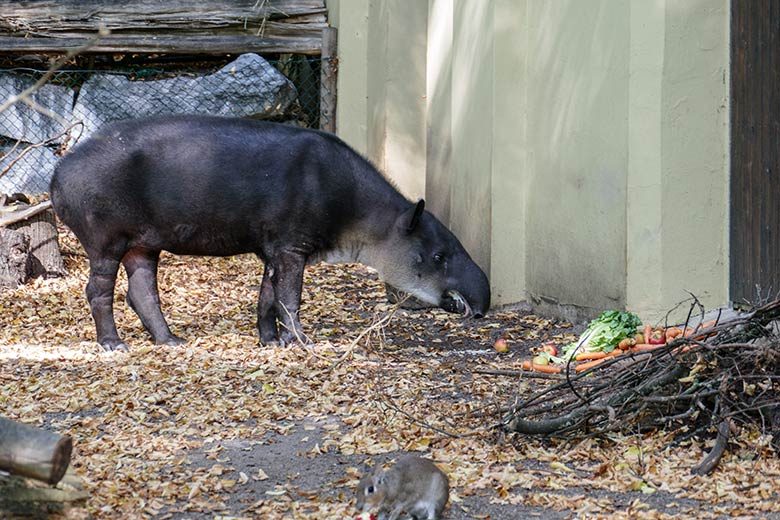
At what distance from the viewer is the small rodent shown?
462cm

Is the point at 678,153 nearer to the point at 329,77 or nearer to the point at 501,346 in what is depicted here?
the point at 501,346

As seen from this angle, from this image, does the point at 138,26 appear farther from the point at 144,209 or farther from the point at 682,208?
the point at 682,208

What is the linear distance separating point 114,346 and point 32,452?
4763mm

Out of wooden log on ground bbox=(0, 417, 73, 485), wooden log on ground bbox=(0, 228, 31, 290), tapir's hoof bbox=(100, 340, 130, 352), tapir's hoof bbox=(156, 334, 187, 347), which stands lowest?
wooden log on ground bbox=(0, 228, 31, 290)

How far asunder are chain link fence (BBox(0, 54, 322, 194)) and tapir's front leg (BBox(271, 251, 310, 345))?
5.37 metres

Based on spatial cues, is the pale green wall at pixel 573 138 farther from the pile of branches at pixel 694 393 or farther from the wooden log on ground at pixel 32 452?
the wooden log on ground at pixel 32 452

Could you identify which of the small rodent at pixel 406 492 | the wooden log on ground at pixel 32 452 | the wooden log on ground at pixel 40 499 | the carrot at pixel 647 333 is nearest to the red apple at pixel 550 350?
the carrot at pixel 647 333

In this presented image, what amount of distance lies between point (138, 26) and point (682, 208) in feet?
26.0

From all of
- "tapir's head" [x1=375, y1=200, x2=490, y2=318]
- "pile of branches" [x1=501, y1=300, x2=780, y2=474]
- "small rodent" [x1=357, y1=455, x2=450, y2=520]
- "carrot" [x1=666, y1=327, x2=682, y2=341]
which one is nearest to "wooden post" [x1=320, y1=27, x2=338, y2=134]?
"tapir's head" [x1=375, y1=200, x2=490, y2=318]

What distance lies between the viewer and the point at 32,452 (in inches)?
155

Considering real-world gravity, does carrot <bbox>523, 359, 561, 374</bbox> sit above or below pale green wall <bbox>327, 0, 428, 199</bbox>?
below

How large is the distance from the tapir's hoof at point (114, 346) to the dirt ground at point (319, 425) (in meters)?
0.14

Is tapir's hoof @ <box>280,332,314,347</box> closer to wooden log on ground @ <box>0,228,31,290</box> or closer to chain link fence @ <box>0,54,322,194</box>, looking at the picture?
wooden log on ground @ <box>0,228,31,290</box>

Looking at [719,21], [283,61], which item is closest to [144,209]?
[719,21]
